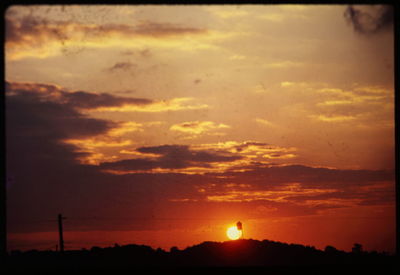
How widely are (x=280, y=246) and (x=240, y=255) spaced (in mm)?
3227

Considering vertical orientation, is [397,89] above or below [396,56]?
below

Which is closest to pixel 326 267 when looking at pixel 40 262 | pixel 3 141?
pixel 3 141

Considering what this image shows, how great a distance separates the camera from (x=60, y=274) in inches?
245

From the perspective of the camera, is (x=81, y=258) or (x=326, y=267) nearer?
(x=326, y=267)

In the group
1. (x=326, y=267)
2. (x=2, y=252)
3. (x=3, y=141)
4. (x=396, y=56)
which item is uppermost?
(x=396, y=56)

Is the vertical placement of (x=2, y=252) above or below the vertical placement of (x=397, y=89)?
below

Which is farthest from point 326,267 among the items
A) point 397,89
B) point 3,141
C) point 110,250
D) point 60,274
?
point 110,250

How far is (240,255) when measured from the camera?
33688 millimetres
